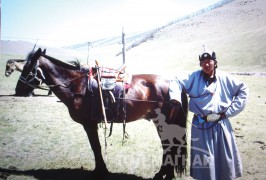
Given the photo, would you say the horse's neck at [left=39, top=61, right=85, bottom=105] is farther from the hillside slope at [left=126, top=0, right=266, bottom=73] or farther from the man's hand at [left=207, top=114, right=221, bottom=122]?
the hillside slope at [left=126, top=0, right=266, bottom=73]

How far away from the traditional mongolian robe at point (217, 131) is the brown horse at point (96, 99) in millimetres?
1213

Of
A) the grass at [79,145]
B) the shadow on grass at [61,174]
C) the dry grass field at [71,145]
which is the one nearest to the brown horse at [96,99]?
the shadow on grass at [61,174]

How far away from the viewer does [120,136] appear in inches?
280

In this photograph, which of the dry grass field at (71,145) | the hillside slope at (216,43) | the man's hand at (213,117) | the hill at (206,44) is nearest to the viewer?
the man's hand at (213,117)

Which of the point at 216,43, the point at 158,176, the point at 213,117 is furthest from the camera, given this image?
the point at 216,43

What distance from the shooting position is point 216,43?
52.4 metres

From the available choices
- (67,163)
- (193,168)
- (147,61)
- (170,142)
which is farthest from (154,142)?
(147,61)

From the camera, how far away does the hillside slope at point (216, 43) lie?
124 feet

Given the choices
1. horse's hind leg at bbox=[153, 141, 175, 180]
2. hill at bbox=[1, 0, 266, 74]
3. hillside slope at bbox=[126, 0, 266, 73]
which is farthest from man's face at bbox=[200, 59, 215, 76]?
hillside slope at bbox=[126, 0, 266, 73]

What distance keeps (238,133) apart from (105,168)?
4.65 m

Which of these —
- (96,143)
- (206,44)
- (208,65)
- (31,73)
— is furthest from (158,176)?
(206,44)

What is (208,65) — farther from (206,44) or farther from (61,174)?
(206,44)

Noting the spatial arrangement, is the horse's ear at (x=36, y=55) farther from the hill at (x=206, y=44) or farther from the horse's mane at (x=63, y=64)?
the hill at (x=206, y=44)

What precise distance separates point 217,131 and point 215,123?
0.42ft
